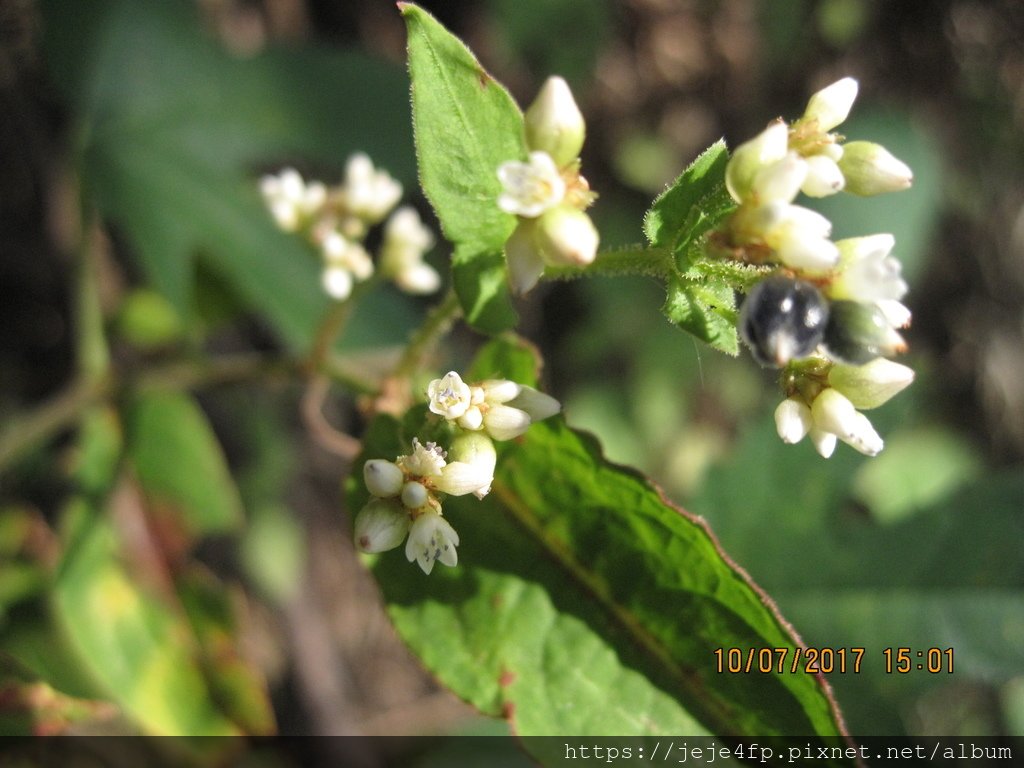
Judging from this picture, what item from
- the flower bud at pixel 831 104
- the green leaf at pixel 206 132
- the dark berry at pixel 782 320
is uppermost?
the green leaf at pixel 206 132

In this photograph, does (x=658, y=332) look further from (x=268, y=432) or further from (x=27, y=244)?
(x=27, y=244)

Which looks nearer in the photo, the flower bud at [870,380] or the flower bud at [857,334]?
the flower bud at [857,334]

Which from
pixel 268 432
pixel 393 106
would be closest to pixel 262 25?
pixel 393 106

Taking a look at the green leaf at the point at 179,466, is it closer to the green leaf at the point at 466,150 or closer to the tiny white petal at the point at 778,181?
the green leaf at the point at 466,150

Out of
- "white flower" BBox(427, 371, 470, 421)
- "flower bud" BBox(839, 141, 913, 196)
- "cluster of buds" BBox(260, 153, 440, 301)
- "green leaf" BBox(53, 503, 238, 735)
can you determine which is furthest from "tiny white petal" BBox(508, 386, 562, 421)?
"green leaf" BBox(53, 503, 238, 735)

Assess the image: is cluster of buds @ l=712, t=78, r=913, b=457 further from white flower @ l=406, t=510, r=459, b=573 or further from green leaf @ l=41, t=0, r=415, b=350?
green leaf @ l=41, t=0, r=415, b=350

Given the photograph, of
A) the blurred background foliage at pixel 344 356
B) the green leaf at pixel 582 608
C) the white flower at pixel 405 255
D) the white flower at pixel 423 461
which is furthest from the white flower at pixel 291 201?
the white flower at pixel 423 461

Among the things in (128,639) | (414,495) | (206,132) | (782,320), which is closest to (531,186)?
(782,320)
